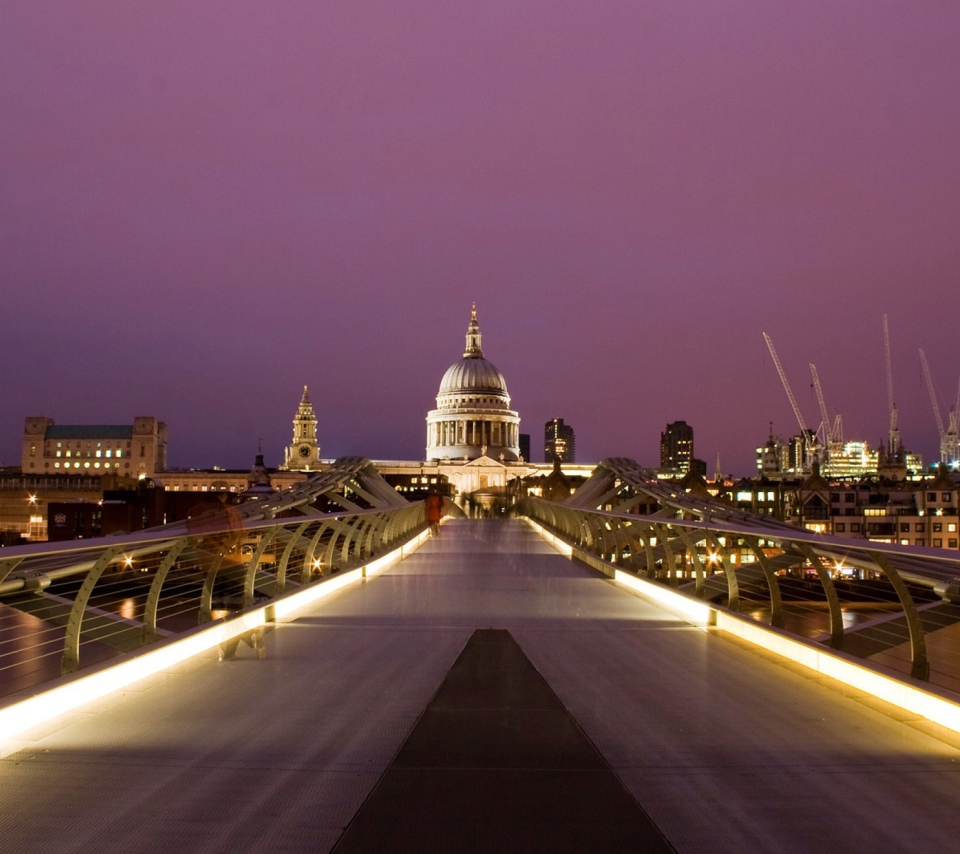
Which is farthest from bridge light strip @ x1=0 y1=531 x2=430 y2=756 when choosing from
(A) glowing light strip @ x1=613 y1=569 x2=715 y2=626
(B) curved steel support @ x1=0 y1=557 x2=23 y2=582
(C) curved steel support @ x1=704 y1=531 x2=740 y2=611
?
(C) curved steel support @ x1=704 y1=531 x2=740 y2=611

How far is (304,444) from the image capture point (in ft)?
617

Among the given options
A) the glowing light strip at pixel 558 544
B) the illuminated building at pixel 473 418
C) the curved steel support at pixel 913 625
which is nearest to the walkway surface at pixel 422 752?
the curved steel support at pixel 913 625

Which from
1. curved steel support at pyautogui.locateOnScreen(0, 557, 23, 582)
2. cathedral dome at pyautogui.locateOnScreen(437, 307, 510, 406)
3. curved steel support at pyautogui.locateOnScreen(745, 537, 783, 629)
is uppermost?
cathedral dome at pyautogui.locateOnScreen(437, 307, 510, 406)

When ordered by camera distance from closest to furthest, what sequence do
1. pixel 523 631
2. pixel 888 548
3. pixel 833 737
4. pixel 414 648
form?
pixel 833 737 < pixel 888 548 < pixel 414 648 < pixel 523 631

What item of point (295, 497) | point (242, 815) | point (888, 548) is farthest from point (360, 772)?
point (295, 497)

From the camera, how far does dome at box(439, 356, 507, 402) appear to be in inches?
7347

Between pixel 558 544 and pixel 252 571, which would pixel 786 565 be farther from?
pixel 558 544

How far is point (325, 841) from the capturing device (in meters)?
4.09

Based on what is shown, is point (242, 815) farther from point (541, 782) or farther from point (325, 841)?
point (541, 782)

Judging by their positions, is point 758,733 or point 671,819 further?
point 758,733

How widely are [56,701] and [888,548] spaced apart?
17.8 feet

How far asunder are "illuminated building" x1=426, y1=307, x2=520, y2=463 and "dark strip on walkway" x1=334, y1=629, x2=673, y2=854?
168925 mm

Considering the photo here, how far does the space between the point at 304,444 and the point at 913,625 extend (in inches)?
7292

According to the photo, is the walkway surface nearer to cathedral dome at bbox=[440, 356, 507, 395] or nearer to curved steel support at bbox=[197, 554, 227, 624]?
curved steel support at bbox=[197, 554, 227, 624]
